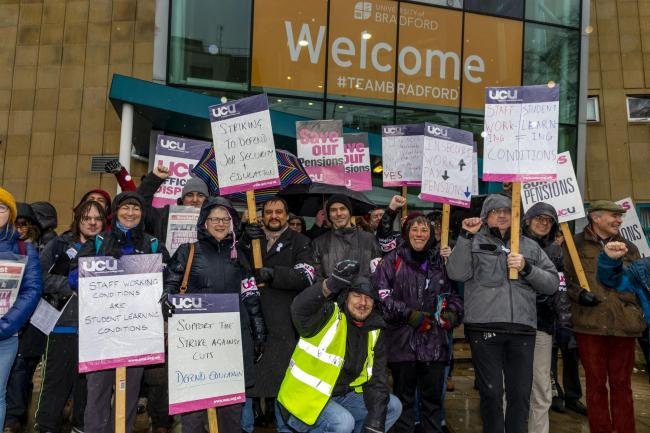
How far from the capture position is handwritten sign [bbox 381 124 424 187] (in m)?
6.34

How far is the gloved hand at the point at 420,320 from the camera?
13.5 ft

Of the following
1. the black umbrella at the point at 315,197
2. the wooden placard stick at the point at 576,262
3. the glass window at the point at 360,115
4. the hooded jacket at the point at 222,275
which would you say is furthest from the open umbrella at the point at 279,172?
the glass window at the point at 360,115

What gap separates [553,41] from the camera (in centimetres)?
1338

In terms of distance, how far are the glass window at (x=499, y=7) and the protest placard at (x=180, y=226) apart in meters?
10.4

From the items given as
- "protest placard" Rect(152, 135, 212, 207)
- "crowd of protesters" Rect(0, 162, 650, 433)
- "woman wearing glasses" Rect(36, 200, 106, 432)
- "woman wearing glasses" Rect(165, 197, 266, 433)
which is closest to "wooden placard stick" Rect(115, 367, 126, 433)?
"crowd of protesters" Rect(0, 162, 650, 433)

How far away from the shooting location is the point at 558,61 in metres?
13.4

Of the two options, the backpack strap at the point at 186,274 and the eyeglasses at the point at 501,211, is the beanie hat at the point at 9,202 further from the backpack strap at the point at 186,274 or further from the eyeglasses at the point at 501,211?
the eyeglasses at the point at 501,211

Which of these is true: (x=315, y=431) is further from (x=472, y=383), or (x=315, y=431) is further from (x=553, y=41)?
(x=553, y=41)

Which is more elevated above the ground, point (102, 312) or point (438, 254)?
point (438, 254)

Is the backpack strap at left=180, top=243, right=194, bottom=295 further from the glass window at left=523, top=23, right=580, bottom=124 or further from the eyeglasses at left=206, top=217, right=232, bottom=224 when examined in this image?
the glass window at left=523, top=23, right=580, bottom=124

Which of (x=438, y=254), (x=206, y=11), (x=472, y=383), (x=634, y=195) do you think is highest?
(x=206, y=11)

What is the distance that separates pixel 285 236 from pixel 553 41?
38.5 feet

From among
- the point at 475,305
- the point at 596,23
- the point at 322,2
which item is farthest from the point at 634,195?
the point at 475,305

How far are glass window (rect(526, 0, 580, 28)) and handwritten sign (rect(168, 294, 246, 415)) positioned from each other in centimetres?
1231
